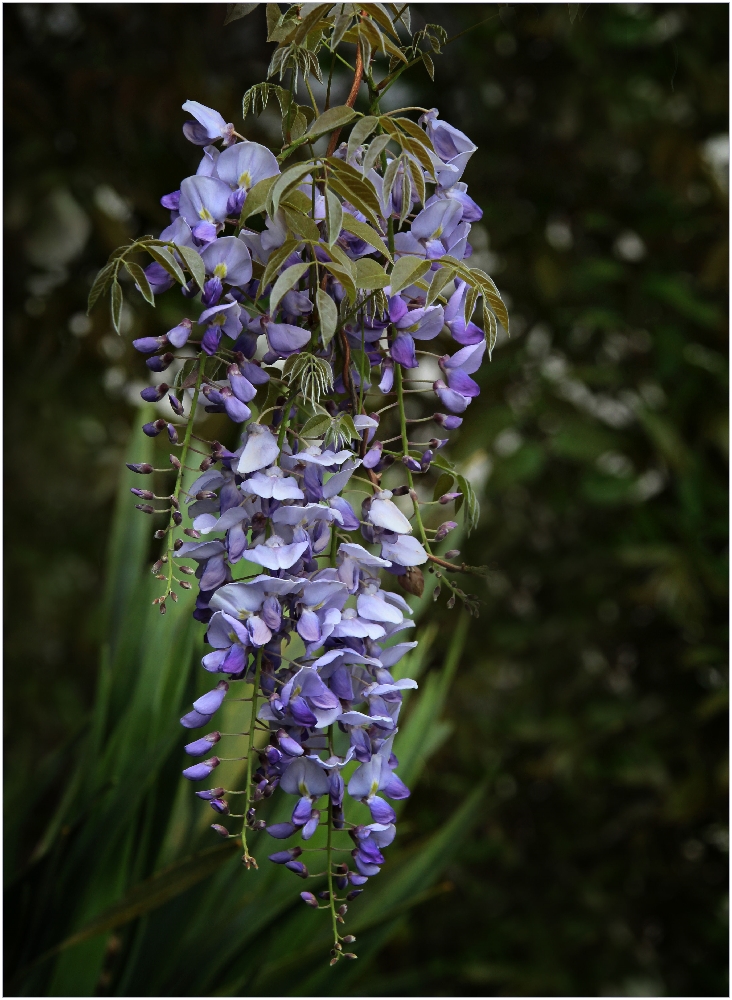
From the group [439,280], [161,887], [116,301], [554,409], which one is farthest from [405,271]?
[554,409]

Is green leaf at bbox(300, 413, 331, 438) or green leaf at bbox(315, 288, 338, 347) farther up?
green leaf at bbox(315, 288, 338, 347)

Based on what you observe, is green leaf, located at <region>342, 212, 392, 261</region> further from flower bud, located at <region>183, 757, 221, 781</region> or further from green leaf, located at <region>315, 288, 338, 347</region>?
flower bud, located at <region>183, 757, 221, 781</region>

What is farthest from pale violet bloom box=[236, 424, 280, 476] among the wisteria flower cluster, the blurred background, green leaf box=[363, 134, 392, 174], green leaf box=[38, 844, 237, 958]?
the blurred background

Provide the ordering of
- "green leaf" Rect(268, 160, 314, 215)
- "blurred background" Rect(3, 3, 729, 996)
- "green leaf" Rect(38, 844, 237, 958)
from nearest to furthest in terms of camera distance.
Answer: "green leaf" Rect(268, 160, 314, 215) → "green leaf" Rect(38, 844, 237, 958) → "blurred background" Rect(3, 3, 729, 996)

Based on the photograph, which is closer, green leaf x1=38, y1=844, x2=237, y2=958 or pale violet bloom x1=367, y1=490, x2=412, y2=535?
pale violet bloom x1=367, y1=490, x2=412, y2=535

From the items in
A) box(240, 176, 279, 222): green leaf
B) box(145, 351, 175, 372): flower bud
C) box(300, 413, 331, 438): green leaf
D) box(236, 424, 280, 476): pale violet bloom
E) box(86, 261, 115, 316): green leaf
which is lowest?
box(236, 424, 280, 476): pale violet bloom

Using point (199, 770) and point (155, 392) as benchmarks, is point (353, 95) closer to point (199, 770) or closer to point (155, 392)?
point (155, 392)

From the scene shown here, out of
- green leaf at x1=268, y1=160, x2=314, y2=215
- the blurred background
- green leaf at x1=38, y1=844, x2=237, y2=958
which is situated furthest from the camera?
the blurred background

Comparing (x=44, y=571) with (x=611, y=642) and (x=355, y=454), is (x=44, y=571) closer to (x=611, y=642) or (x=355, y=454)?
(x=611, y=642)
